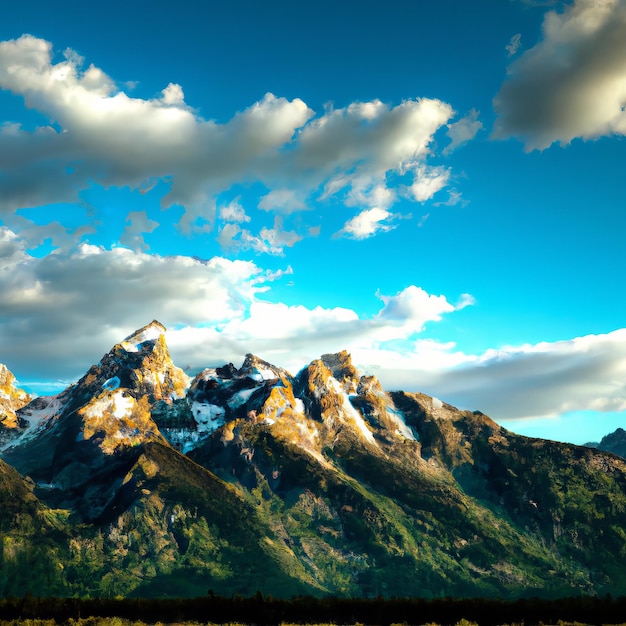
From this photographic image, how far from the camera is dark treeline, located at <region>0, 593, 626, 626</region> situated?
76188 mm

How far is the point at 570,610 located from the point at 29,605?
72407mm

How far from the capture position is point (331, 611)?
261ft

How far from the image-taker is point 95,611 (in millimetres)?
81000

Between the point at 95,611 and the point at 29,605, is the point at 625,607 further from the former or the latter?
the point at 29,605

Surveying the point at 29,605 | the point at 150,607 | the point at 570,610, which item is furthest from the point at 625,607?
the point at 29,605

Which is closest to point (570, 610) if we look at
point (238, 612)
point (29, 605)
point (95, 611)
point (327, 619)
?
point (327, 619)

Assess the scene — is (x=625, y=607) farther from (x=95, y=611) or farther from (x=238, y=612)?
(x=95, y=611)

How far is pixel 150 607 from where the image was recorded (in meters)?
81.0

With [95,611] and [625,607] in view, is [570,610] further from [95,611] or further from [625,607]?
[95,611]

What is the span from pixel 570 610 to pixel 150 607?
5700 centimetres

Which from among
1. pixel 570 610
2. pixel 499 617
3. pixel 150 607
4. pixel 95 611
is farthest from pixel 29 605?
pixel 570 610

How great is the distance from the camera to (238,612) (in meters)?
77.9

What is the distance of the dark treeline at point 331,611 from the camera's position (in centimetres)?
7619

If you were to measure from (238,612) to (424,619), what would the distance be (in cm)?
2491
